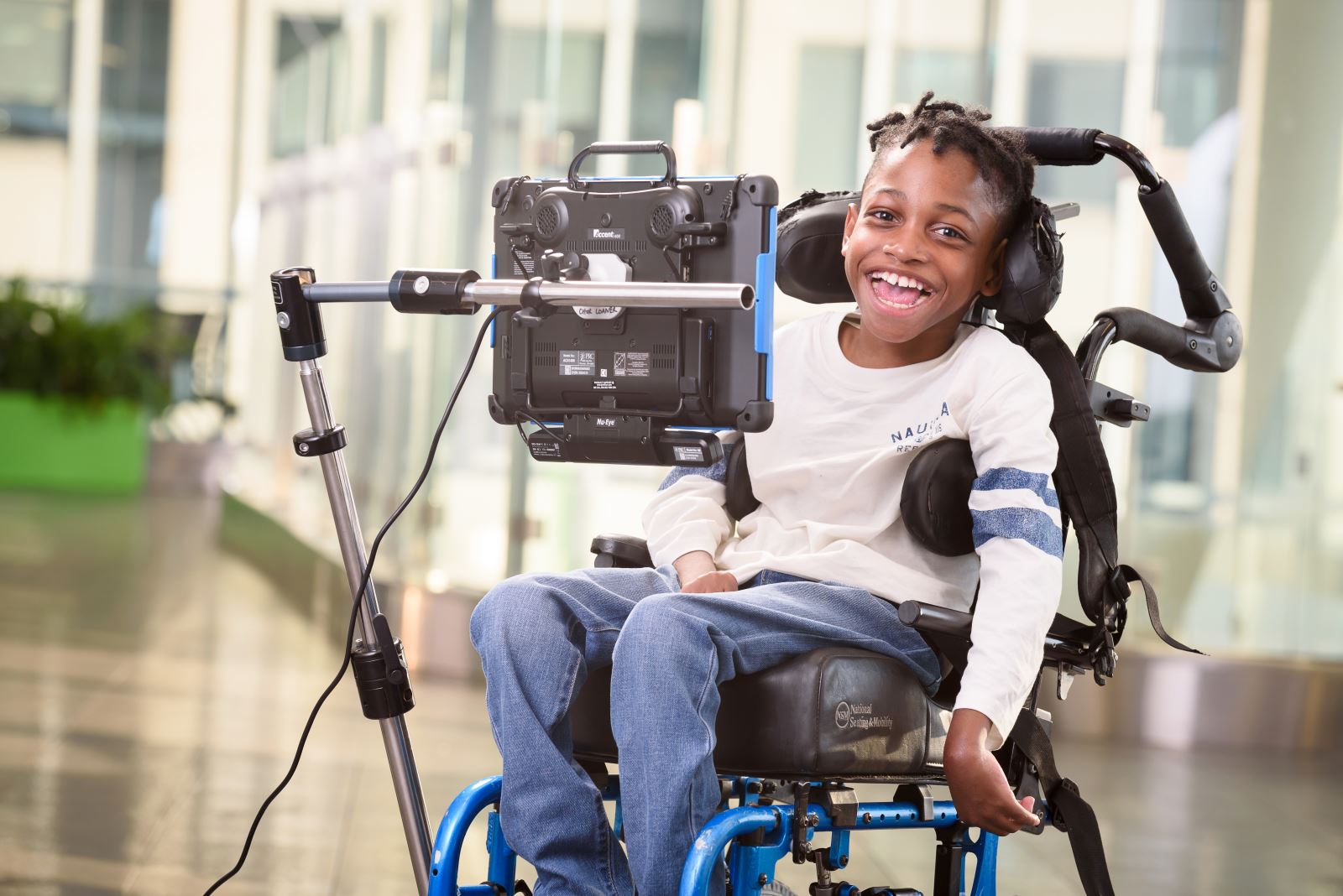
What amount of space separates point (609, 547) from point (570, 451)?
1.17 feet

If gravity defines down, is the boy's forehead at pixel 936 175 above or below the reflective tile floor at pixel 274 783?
above

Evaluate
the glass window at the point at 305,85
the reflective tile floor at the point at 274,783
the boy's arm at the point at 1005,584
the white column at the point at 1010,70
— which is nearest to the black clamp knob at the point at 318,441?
the boy's arm at the point at 1005,584

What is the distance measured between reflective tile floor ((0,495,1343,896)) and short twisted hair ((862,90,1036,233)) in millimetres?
1382

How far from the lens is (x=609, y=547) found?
6.36ft

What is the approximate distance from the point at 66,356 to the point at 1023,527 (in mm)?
9772

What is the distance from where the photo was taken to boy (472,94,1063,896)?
5.04ft

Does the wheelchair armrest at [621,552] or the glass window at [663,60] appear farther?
the glass window at [663,60]

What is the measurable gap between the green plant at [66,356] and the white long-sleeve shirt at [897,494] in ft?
30.1

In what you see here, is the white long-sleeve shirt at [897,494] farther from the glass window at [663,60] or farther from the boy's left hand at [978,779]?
the glass window at [663,60]

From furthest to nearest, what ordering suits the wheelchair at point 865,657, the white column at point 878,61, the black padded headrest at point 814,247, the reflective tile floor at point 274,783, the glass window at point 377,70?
1. the glass window at point 377,70
2. the white column at point 878,61
3. the reflective tile floor at point 274,783
4. the black padded headrest at point 814,247
5. the wheelchair at point 865,657

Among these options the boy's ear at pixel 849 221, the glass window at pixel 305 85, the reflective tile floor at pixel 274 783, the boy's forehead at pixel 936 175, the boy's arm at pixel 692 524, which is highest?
the glass window at pixel 305 85

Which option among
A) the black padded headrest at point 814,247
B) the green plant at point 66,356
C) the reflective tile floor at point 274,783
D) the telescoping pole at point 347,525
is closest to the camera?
the telescoping pole at point 347,525

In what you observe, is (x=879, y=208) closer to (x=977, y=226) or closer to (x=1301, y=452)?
(x=977, y=226)

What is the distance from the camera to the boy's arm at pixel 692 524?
182cm
